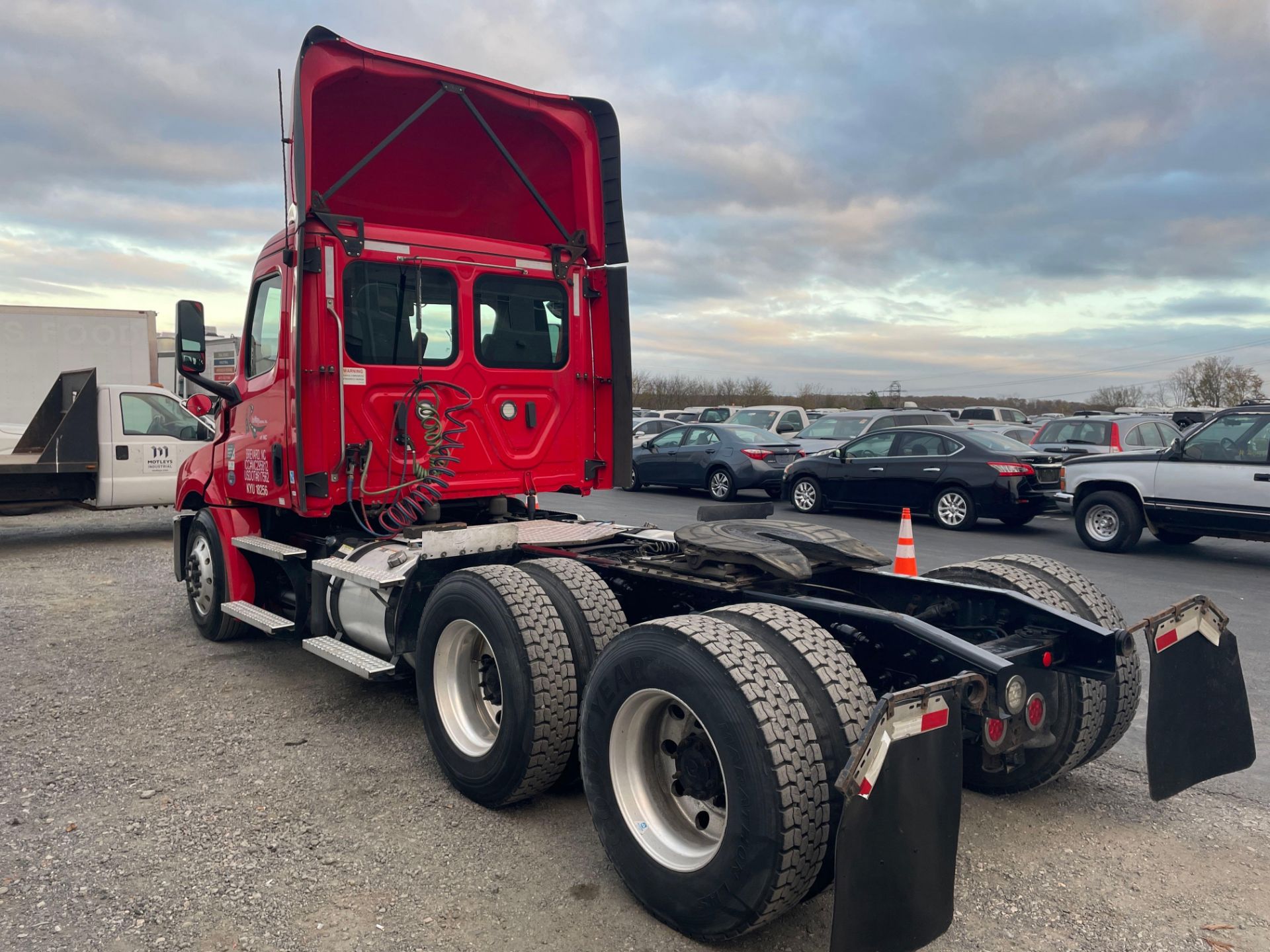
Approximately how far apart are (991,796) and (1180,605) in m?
1.18

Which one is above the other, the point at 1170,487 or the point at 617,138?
the point at 617,138

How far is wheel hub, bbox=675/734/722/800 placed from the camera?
2898 millimetres

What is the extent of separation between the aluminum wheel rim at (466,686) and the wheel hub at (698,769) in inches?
48.5

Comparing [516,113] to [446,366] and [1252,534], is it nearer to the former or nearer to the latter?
[446,366]

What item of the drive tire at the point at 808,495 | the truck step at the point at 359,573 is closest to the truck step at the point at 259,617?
the truck step at the point at 359,573

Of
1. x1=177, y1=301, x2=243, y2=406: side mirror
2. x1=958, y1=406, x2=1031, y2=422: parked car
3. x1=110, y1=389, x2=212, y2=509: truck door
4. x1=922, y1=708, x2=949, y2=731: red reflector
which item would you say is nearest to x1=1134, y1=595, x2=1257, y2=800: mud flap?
x1=922, y1=708, x2=949, y2=731: red reflector

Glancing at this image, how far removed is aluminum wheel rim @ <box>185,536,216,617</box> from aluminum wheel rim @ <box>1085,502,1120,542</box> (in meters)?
10.0

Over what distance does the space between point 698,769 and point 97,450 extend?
1011 cm

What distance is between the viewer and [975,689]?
2.77 meters

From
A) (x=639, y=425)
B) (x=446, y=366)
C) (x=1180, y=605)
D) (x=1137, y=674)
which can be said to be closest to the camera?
(x=1180, y=605)

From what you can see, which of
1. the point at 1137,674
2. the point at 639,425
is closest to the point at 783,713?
the point at 1137,674

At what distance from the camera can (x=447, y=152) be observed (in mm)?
5645

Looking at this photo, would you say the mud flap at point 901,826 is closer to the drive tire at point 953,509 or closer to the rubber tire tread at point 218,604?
the rubber tire tread at point 218,604

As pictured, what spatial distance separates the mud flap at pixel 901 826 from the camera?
7.57 ft
